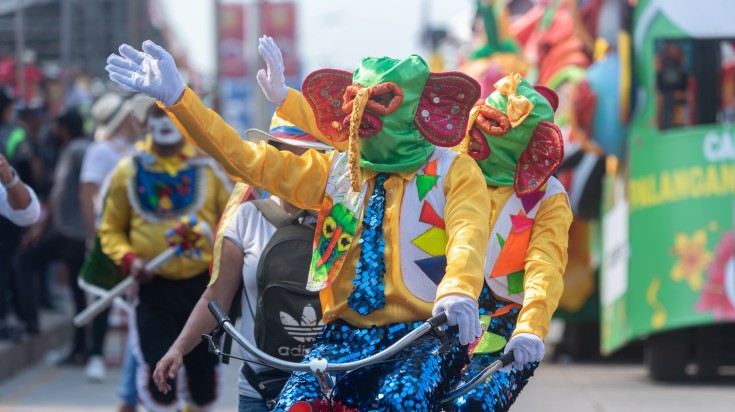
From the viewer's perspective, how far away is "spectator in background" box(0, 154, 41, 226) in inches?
231

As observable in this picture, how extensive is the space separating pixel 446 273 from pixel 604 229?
755cm

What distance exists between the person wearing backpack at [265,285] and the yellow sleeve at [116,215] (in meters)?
1.69

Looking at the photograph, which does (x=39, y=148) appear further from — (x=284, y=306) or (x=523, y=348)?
(x=523, y=348)

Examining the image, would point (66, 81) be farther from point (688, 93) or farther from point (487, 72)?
point (688, 93)

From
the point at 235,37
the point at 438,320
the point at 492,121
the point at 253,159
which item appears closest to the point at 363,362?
the point at 438,320

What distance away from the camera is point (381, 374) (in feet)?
14.4

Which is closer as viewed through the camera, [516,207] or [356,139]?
[356,139]

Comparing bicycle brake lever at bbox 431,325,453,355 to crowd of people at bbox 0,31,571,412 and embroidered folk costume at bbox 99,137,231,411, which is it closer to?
crowd of people at bbox 0,31,571,412

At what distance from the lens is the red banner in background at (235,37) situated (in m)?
34.5

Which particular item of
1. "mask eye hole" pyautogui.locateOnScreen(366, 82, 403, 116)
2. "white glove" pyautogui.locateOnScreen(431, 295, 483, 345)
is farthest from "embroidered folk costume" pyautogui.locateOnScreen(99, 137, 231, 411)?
"white glove" pyautogui.locateOnScreen(431, 295, 483, 345)

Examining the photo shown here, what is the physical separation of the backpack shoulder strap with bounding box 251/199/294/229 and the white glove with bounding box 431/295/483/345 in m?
1.39

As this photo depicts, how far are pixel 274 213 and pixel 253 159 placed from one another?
85 centimetres

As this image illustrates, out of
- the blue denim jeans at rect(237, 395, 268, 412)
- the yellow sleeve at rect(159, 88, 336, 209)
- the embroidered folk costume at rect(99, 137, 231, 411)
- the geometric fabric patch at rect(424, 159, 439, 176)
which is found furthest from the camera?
the embroidered folk costume at rect(99, 137, 231, 411)

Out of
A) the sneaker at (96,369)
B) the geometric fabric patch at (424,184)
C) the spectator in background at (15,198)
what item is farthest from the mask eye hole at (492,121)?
the sneaker at (96,369)
